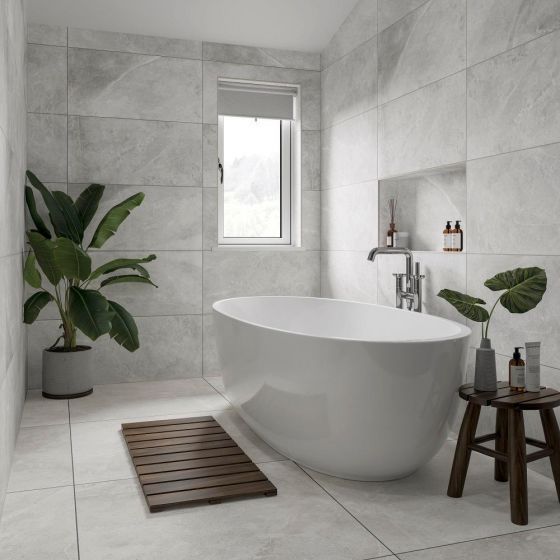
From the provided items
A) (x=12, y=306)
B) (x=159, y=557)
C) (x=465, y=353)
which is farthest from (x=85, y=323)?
(x=465, y=353)

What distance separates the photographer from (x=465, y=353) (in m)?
2.39

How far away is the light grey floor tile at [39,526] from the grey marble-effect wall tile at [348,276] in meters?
2.23

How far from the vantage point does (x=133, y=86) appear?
4199 mm

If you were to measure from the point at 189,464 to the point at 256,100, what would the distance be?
281cm

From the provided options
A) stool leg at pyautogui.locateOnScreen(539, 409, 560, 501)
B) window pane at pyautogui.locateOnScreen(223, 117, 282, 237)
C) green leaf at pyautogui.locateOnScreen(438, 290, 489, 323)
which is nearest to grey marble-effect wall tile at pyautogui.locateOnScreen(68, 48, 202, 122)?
window pane at pyautogui.locateOnScreen(223, 117, 282, 237)

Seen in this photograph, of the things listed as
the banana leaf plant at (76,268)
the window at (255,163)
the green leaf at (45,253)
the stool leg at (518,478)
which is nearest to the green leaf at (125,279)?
the banana leaf plant at (76,268)

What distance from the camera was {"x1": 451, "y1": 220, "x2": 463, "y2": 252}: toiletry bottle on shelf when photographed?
321 cm

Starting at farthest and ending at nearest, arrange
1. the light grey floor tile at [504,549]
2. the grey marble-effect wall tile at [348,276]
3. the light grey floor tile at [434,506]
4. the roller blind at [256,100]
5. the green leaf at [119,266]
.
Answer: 1. the roller blind at [256,100]
2. the grey marble-effect wall tile at [348,276]
3. the green leaf at [119,266]
4. the light grey floor tile at [434,506]
5. the light grey floor tile at [504,549]

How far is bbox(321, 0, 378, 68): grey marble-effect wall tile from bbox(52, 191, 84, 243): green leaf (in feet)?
6.70

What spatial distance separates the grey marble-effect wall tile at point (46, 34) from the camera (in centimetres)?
396

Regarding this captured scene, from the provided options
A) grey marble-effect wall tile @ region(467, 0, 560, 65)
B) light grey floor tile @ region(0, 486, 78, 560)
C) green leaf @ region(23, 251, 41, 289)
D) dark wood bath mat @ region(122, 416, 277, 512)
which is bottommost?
light grey floor tile @ region(0, 486, 78, 560)

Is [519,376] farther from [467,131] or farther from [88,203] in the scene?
[88,203]

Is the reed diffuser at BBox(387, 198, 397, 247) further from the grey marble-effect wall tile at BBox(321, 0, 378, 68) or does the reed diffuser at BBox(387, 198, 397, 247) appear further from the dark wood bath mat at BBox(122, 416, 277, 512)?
the dark wood bath mat at BBox(122, 416, 277, 512)

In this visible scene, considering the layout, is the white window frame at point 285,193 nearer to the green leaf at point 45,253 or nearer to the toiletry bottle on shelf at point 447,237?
the green leaf at point 45,253
